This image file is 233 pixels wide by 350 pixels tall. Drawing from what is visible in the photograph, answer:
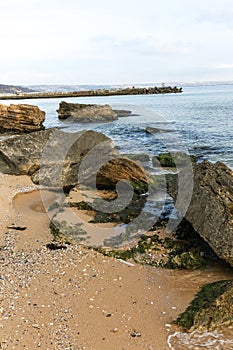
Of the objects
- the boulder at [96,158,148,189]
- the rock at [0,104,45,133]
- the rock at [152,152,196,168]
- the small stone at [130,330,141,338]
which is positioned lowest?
the small stone at [130,330,141,338]

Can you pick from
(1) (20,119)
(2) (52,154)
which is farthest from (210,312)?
(1) (20,119)

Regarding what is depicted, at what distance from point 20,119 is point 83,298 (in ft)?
86.3

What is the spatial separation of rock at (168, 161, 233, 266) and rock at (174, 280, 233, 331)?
4.05 ft

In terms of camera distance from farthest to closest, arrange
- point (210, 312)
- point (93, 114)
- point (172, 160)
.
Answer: point (93, 114) < point (172, 160) < point (210, 312)

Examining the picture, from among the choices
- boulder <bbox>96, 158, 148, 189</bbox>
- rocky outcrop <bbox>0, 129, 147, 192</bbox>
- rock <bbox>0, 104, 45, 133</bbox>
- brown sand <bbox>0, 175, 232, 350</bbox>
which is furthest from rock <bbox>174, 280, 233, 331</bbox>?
rock <bbox>0, 104, 45, 133</bbox>

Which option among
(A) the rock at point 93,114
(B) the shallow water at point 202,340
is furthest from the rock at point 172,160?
(A) the rock at point 93,114

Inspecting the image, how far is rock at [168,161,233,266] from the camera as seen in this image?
25.6ft

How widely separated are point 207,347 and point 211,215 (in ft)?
10.7

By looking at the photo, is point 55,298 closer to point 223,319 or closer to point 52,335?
point 52,335

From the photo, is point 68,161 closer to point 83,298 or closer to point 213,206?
point 213,206

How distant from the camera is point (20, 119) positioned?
103ft

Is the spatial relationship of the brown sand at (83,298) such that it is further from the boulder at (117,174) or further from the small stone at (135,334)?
the boulder at (117,174)

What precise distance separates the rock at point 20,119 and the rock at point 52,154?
48.3 feet

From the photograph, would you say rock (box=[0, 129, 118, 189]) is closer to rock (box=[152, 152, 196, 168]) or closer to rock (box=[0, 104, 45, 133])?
rock (box=[152, 152, 196, 168])
